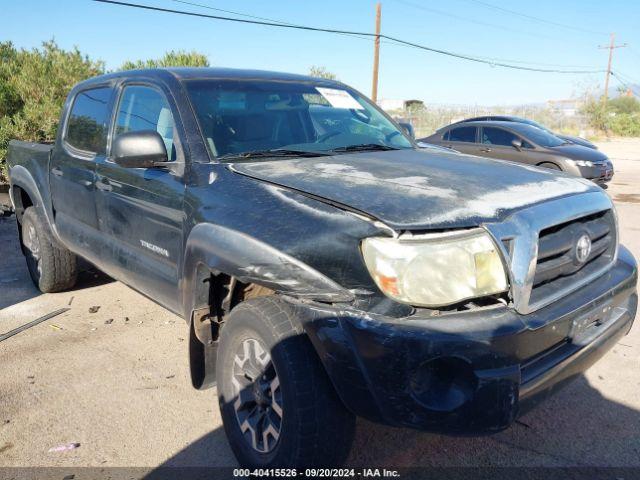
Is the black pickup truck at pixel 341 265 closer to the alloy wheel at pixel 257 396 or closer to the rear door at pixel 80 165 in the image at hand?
the alloy wheel at pixel 257 396

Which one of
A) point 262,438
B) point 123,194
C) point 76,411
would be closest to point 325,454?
point 262,438

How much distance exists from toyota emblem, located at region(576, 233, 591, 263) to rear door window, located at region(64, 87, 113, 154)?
3017 mm

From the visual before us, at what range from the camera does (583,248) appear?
2441 mm

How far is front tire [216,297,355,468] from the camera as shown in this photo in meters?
2.13

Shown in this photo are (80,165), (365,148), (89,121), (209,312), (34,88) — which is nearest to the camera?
(209,312)

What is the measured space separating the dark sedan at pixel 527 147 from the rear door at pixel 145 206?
8.90 meters

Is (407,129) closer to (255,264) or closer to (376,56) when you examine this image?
(255,264)

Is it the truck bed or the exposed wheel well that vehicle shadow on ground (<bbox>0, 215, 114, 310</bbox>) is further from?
the exposed wheel well

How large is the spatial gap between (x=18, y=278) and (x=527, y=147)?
9443mm

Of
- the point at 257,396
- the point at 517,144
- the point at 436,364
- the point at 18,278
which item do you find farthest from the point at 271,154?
the point at 517,144

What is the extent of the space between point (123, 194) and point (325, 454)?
6.75 feet

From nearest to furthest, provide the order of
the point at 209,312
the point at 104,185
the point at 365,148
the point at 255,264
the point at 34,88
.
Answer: the point at 255,264 → the point at 209,312 → the point at 365,148 → the point at 104,185 → the point at 34,88

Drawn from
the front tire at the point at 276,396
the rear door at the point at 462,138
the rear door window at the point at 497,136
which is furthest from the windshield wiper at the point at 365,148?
the rear door window at the point at 497,136

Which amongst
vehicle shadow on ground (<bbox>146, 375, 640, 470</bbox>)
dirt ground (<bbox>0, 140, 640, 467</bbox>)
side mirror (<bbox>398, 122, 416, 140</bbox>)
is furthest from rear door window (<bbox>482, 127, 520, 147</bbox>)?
vehicle shadow on ground (<bbox>146, 375, 640, 470</bbox>)
